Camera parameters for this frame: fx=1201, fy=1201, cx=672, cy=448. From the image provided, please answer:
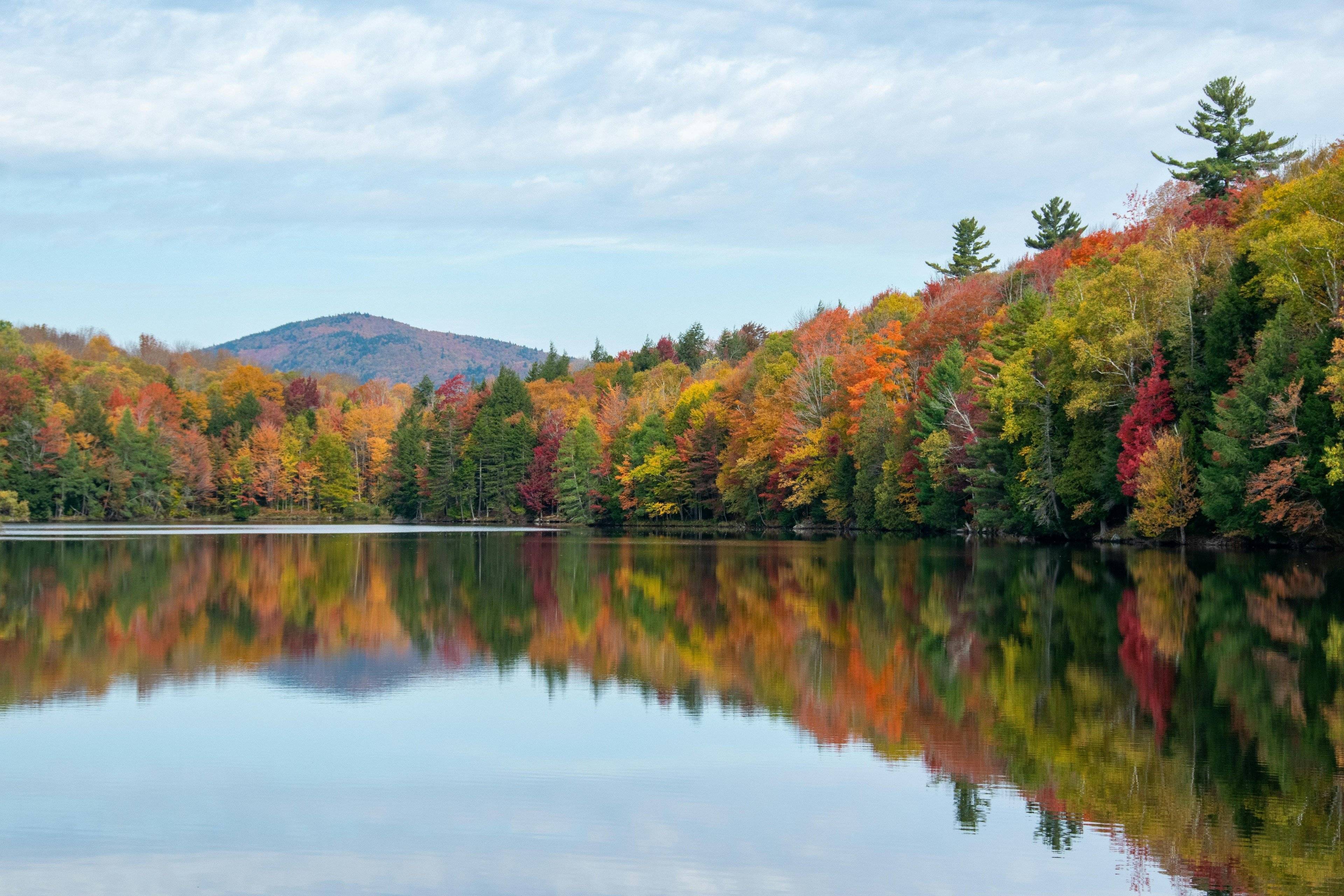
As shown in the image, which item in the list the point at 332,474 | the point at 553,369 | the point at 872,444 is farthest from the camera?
the point at 553,369

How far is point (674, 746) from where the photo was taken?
1181 cm

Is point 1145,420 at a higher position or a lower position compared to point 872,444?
higher

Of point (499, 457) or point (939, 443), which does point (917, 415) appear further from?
point (499, 457)

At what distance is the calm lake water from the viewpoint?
825 cm

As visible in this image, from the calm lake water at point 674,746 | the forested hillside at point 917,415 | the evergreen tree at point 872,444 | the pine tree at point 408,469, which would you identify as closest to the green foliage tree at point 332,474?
the forested hillside at point 917,415

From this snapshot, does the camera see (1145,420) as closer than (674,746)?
No

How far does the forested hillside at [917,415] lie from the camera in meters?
39.2

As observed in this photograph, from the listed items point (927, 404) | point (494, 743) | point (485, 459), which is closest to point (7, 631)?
point (494, 743)

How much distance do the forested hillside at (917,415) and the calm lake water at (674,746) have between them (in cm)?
1746

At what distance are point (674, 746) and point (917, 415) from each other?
175 feet

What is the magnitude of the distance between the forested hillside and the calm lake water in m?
17.5

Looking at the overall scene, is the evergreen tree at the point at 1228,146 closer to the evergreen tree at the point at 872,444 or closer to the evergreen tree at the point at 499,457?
the evergreen tree at the point at 872,444

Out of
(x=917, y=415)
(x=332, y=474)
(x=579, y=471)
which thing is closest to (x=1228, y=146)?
(x=917, y=415)

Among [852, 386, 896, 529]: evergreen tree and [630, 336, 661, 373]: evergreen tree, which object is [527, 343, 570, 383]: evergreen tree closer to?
[630, 336, 661, 373]: evergreen tree
